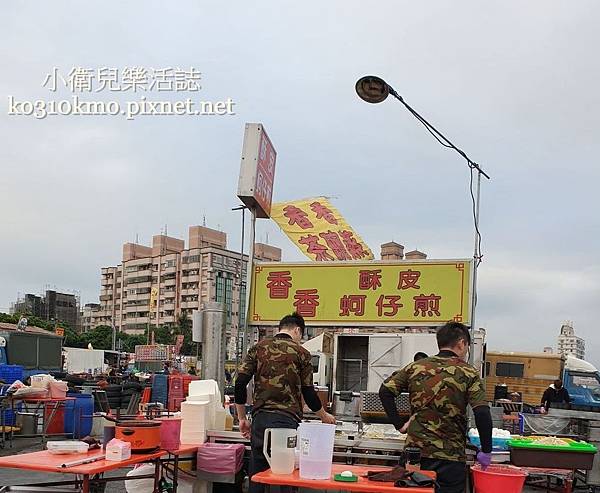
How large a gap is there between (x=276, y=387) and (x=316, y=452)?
1.33 m

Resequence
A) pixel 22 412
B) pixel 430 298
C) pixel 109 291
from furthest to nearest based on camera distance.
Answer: pixel 109 291, pixel 22 412, pixel 430 298

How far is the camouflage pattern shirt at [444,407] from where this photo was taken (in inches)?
161

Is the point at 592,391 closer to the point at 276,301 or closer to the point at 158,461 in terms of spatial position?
the point at 276,301

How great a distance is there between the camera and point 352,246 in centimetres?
906

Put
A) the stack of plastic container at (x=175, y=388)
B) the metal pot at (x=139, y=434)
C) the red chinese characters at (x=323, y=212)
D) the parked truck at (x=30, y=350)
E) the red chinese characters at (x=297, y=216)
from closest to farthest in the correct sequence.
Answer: the metal pot at (x=139, y=434) < the red chinese characters at (x=297, y=216) < the red chinese characters at (x=323, y=212) < the stack of plastic container at (x=175, y=388) < the parked truck at (x=30, y=350)

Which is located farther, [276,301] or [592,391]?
[592,391]

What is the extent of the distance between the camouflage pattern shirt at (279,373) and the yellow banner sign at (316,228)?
3.21 metres

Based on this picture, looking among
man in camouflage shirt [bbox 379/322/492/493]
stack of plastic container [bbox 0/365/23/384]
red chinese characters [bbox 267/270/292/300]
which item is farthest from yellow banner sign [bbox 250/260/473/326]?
stack of plastic container [bbox 0/365/23/384]

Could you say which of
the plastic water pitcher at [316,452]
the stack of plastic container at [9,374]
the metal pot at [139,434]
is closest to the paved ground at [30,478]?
the metal pot at [139,434]

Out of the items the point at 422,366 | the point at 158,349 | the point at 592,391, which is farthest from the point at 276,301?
the point at 158,349

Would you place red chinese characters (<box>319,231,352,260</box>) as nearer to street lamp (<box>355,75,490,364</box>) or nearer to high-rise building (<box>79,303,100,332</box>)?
street lamp (<box>355,75,490,364</box>)

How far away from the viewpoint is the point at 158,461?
486 centimetres

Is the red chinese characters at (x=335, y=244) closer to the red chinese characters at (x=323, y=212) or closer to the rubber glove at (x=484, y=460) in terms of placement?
the red chinese characters at (x=323, y=212)

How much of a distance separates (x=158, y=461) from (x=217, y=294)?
9408cm
